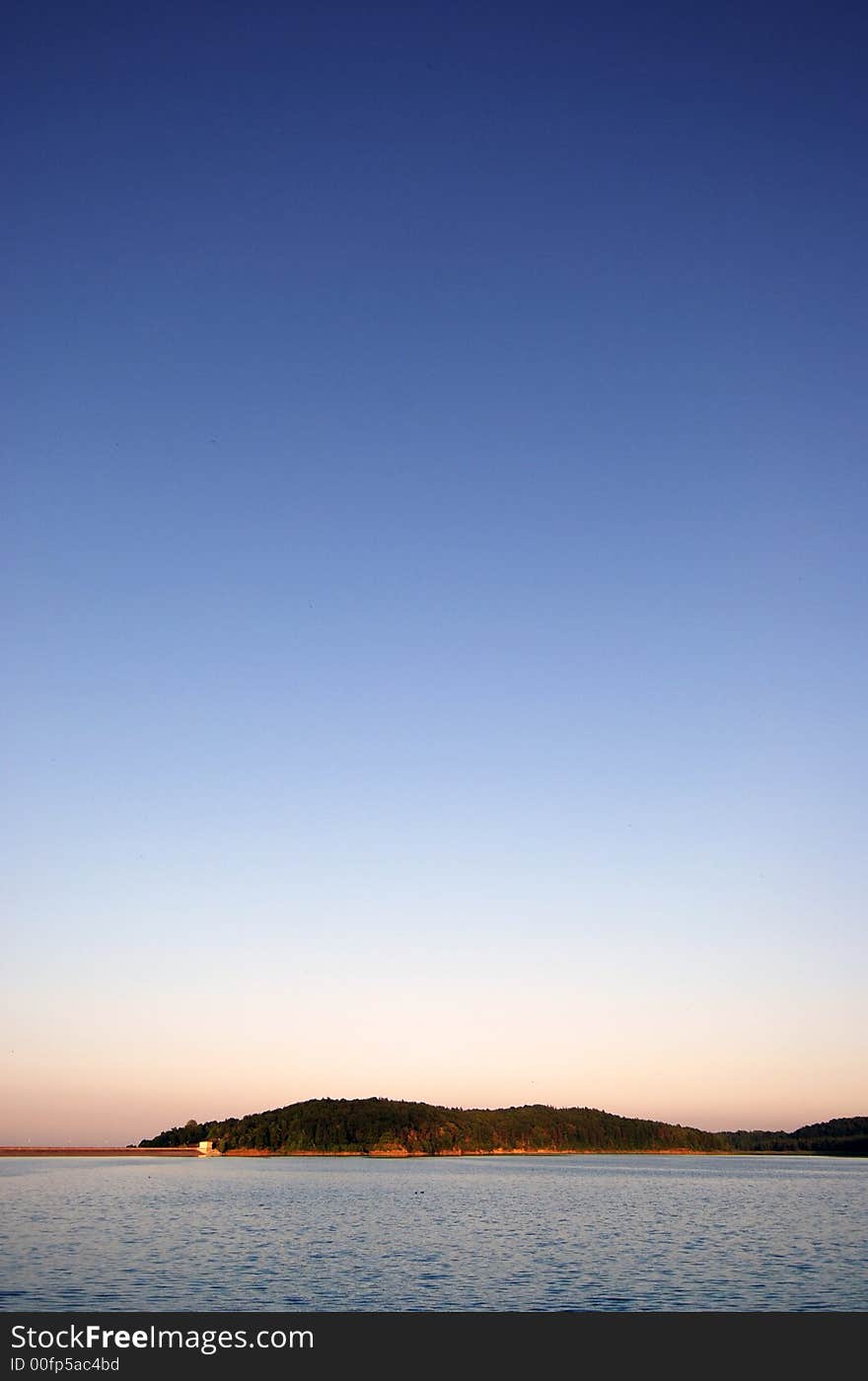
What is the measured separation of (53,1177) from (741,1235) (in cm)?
12592

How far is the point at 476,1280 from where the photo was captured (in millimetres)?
48344

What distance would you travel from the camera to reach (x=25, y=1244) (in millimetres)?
60125

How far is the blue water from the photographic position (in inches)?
1714

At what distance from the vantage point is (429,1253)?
59.3 metres

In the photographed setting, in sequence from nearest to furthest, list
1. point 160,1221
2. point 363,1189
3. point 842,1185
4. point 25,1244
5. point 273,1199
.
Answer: point 25,1244 < point 160,1221 < point 273,1199 < point 363,1189 < point 842,1185

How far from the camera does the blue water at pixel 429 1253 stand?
143ft

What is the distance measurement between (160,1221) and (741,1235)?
132 feet

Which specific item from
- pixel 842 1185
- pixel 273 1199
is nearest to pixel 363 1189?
pixel 273 1199

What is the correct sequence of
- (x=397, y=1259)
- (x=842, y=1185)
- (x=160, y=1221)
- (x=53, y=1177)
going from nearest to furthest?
(x=397, y=1259), (x=160, y=1221), (x=842, y=1185), (x=53, y=1177)
